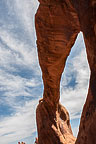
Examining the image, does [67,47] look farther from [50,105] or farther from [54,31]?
[50,105]

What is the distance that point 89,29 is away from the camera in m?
4.35

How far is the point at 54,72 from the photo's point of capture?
13.8m

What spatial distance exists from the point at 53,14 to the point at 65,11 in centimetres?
90

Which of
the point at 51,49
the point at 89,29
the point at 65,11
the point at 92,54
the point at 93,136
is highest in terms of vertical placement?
the point at 65,11

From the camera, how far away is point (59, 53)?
39.8 feet

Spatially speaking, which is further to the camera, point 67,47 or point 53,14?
point 67,47

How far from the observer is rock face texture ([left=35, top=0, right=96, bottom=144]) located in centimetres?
422

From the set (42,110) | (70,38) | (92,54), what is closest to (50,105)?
(42,110)

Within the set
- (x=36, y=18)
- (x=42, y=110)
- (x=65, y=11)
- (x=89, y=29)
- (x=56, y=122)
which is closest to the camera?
(x=89, y=29)

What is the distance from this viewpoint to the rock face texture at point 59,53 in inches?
166

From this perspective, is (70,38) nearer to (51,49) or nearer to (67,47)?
(67,47)

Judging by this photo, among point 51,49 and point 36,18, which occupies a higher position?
point 36,18

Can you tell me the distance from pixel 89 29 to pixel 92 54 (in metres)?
0.76

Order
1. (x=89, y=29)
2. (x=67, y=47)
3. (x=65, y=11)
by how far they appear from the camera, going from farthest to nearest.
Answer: (x=67, y=47) → (x=65, y=11) → (x=89, y=29)
